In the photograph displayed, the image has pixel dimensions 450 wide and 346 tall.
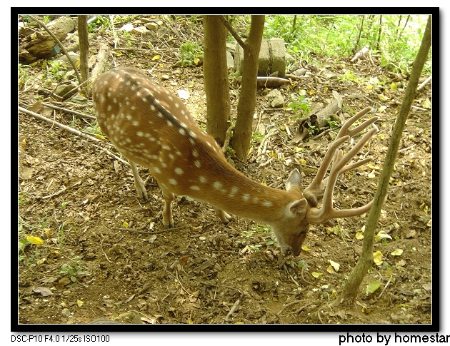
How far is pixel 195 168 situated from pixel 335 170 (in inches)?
43.0

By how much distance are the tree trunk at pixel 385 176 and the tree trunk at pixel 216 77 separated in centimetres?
177

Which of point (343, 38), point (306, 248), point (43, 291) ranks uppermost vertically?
point (343, 38)

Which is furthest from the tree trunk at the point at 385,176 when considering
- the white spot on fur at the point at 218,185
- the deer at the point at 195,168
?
the white spot on fur at the point at 218,185

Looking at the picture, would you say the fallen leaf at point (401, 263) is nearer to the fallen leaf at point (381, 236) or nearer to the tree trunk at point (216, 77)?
the fallen leaf at point (381, 236)

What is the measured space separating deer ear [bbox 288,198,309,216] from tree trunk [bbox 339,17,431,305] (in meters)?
0.54

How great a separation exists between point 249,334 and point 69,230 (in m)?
1.86

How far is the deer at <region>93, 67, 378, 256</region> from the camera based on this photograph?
12.8 ft

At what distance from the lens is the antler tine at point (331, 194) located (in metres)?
3.37

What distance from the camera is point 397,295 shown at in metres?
3.64

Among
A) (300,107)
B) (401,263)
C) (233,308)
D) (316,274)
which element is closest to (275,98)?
(300,107)

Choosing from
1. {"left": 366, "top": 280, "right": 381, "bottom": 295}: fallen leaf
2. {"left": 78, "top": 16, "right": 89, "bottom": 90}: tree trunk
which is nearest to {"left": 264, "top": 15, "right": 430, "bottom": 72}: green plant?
{"left": 78, "top": 16, "right": 89, "bottom": 90}: tree trunk

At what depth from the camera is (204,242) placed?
4.43 m

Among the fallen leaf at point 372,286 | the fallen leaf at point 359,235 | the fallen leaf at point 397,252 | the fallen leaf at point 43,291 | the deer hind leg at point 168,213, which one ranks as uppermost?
the deer hind leg at point 168,213

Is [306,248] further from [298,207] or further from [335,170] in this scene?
[335,170]
